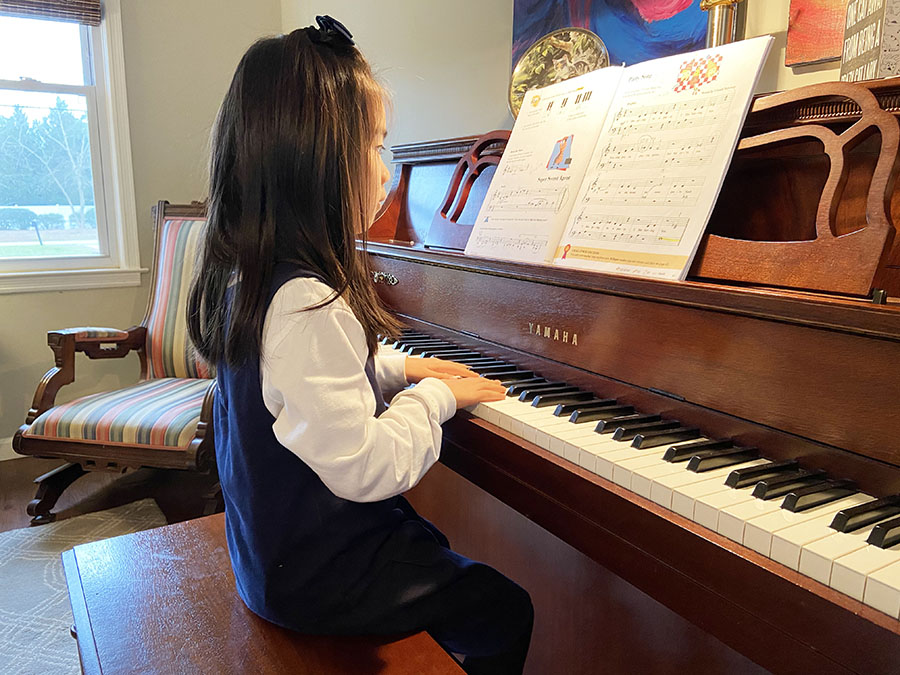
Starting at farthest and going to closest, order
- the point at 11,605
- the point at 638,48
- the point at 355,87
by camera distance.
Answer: the point at 11,605 → the point at 638,48 → the point at 355,87

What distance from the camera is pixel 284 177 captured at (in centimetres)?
94

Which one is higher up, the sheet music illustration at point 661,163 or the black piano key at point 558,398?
the sheet music illustration at point 661,163

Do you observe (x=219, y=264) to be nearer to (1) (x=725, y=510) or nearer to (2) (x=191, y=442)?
(1) (x=725, y=510)

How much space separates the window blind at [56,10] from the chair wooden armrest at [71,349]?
56.5 inches

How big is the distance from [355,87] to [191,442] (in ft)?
5.25

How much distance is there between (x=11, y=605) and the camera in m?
1.95

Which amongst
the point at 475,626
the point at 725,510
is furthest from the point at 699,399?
the point at 475,626

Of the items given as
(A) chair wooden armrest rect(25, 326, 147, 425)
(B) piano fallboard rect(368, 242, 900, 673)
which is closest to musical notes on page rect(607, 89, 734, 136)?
(B) piano fallboard rect(368, 242, 900, 673)

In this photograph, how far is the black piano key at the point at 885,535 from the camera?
653 millimetres

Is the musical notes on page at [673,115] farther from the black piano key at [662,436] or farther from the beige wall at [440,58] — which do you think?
the beige wall at [440,58]

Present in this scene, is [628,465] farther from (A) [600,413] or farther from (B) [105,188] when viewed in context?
(B) [105,188]

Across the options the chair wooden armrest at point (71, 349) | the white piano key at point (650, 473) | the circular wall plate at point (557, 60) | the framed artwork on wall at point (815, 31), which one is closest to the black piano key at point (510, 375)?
the white piano key at point (650, 473)

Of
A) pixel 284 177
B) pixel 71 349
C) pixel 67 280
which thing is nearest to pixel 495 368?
pixel 284 177

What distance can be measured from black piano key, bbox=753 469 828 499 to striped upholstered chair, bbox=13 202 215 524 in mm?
1744
